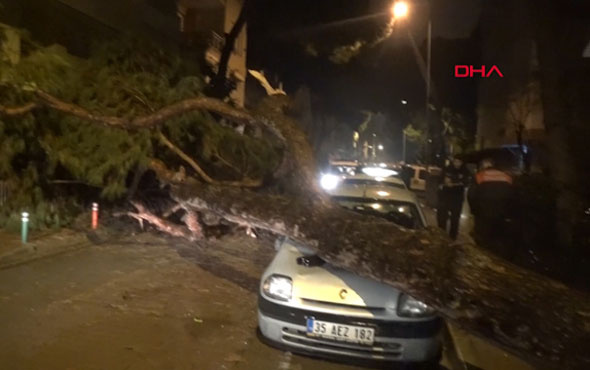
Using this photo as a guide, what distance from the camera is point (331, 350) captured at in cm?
487

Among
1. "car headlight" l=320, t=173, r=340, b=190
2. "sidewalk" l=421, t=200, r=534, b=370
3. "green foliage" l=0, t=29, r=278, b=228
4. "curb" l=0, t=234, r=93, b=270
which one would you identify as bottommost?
"sidewalk" l=421, t=200, r=534, b=370

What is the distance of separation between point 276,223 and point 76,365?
228 cm

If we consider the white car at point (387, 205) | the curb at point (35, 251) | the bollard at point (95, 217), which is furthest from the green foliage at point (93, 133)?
the white car at point (387, 205)

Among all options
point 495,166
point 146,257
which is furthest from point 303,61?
point 146,257

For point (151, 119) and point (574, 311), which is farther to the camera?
point (151, 119)

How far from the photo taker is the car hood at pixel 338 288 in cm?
495

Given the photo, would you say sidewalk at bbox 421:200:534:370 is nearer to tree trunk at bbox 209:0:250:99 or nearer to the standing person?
the standing person

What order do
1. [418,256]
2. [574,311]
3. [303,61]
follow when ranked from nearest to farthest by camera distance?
[574,311], [418,256], [303,61]

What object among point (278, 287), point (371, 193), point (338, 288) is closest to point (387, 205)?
point (371, 193)

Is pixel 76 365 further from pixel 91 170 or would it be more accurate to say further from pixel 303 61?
pixel 303 61

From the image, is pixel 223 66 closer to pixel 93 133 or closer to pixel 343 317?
pixel 93 133

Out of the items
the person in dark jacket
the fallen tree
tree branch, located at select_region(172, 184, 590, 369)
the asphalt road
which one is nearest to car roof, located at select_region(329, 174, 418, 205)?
the fallen tree

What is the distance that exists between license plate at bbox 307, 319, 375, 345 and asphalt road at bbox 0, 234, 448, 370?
0.42 m

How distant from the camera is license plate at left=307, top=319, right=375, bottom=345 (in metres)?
4.80
